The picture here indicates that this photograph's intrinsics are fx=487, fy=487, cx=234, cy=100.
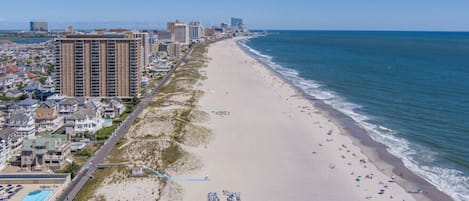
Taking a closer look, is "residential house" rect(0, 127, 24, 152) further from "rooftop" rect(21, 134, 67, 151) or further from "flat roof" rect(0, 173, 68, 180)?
"flat roof" rect(0, 173, 68, 180)

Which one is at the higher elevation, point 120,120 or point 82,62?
point 82,62

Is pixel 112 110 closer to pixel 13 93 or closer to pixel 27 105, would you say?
pixel 27 105

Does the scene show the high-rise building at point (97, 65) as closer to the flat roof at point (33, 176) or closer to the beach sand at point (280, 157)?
the beach sand at point (280, 157)

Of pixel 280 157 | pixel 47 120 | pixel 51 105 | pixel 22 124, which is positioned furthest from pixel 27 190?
pixel 51 105

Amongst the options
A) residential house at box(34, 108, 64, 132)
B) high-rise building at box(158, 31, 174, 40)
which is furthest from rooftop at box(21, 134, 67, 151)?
high-rise building at box(158, 31, 174, 40)

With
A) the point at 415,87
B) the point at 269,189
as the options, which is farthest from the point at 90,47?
the point at 415,87

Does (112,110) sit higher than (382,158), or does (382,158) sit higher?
(112,110)

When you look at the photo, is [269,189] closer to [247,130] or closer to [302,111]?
[247,130]
